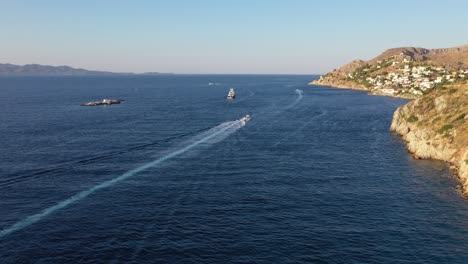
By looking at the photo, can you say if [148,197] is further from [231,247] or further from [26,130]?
[26,130]

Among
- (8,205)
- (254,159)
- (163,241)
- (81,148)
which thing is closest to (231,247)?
(163,241)

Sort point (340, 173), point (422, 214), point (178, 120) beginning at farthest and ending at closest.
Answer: point (178, 120) < point (340, 173) < point (422, 214)

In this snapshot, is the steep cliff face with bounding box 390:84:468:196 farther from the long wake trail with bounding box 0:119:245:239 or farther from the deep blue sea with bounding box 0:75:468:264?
the long wake trail with bounding box 0:119:245:239

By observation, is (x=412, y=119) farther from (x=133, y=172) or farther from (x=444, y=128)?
(x=133, y=172)

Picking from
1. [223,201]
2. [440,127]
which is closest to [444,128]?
[440,127]

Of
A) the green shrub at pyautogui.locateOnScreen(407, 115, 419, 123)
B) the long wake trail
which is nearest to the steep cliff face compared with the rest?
the green shrub at pyautogui.locateOnScreen(407, 115, 419, 123)

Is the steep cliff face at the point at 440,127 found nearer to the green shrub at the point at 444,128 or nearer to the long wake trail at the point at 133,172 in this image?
the green shrub at the point at 444,128
